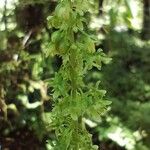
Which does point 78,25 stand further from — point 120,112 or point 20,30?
point 120,112

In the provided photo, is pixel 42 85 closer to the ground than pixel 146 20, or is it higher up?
higher up

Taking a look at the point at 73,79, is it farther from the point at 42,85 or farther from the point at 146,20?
the point at 146,20

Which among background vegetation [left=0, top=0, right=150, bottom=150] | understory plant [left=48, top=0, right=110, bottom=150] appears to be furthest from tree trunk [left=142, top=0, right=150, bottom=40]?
understory plant [left=48, top=0, right=110, bottom=150]

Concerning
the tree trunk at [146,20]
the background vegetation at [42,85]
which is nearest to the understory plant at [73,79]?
the background vegetation at [42,85]

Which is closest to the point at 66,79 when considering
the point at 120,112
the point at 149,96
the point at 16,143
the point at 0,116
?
the point at 0,116

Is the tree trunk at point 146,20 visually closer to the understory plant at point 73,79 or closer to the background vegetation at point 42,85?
the background vegetation at point 42,85

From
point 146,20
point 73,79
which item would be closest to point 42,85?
point 73,79

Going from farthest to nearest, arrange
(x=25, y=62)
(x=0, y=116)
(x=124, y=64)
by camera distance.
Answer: (x=124, y=64), (x=25, y=62), (x=0, y=116)

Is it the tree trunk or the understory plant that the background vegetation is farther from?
the tree trunk
